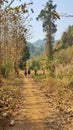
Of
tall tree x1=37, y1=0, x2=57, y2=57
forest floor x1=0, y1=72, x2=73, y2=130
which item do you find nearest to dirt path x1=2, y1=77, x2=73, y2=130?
forest floor x1=0, y1=72, x2=73, y2=130

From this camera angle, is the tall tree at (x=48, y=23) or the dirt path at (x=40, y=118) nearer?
the dirt path at (x=40, y=118)

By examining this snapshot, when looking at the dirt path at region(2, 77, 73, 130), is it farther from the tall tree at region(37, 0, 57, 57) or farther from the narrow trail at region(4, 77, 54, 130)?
the tall tree at region(37, 0, 57, 57)

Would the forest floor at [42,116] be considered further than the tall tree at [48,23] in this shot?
No

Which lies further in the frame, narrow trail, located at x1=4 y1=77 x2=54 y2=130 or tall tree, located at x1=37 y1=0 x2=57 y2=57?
tall tree, located at x1=37 y1=0 x2=57 y2=57

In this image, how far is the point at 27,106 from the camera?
13.1 meters

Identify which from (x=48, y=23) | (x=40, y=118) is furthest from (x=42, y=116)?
(x=48, y=23)

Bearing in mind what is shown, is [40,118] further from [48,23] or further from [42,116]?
[48,23]

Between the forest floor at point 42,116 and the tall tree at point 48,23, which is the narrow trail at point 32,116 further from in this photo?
the tall tree at point 48,23

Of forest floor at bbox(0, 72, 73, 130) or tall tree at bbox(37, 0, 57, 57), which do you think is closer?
forest floor at bbox(0, 72, 73, 130)

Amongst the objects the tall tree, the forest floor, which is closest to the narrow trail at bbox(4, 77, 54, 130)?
the forest floor

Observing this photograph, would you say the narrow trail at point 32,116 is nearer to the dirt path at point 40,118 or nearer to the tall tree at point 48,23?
the dirt path at point 40,118

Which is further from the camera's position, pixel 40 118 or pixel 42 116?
pixel 42 116

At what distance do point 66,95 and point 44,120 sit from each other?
5.58 metres

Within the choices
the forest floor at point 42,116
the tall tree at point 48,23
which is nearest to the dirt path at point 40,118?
the forest floor at point 42,116
